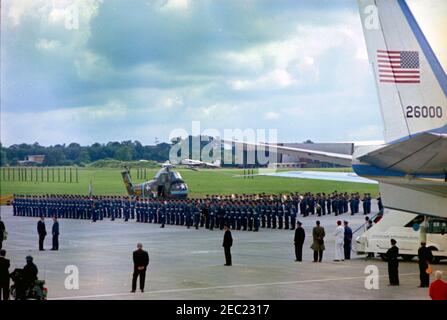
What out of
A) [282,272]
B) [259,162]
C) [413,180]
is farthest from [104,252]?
[259,162]

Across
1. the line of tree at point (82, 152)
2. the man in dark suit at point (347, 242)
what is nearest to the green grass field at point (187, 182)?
the line of tree at point (82, 152)

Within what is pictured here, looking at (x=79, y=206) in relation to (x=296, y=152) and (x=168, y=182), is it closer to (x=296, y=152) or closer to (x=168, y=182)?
(x=168, y=182)

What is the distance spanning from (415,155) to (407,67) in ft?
12.1

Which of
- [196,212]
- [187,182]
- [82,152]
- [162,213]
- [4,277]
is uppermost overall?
[82,152]

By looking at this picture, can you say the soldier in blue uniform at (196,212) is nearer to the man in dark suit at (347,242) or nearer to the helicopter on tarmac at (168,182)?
the helicopter on tarmac at (168,182)

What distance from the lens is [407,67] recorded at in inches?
766

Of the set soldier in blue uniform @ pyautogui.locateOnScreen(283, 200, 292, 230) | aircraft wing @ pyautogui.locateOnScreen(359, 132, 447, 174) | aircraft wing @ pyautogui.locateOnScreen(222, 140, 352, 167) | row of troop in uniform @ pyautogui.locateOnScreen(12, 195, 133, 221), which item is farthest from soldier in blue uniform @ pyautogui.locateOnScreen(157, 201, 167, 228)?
aircraft wing @ pyautogui.locateOnScreen(359, 132, 447, 174)

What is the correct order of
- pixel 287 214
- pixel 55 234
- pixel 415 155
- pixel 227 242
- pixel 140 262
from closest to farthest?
pixel 415 155, pixel 140 262, pixel 227 242, pixel 55 234, pixel 287 214

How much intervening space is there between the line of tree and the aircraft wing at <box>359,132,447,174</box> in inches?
802

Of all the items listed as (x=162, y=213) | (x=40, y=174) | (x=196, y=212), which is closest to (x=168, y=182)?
(x=162, y=213)

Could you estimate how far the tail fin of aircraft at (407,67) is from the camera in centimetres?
1941

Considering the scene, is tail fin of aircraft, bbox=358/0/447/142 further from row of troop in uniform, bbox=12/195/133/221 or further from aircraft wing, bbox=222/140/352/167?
row of troop in uniform, bbox=12/195/133/221

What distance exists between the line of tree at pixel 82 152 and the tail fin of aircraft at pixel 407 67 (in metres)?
19.2

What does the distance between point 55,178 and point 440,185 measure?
92.3ft
